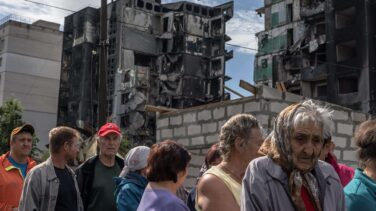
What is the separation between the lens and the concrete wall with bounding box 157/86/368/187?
7.78 m

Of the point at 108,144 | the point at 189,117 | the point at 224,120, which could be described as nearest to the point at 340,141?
the point at 224,120

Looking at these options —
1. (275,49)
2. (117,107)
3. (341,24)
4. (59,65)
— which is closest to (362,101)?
(341,24)

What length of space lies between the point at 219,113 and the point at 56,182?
4298 millimetres

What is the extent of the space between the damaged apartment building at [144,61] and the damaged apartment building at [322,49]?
5429 millimetres

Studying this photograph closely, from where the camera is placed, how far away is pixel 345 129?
8.22 m

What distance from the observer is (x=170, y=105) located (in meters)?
47.9

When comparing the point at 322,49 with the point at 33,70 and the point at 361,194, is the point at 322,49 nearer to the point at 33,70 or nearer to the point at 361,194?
the point at 33,70

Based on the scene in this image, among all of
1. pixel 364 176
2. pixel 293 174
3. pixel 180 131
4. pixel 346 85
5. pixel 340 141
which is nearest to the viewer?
pixel 293 174

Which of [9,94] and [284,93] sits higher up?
[9,94]

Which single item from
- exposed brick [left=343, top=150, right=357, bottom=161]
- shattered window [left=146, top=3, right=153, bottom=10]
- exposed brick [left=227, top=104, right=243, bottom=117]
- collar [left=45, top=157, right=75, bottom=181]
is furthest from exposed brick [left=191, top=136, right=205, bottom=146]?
shattered window [left=146, top=3, right=153, bottom=10]

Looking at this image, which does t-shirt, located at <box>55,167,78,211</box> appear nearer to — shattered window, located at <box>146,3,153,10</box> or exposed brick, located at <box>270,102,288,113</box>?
exposed brick, located at <box>270,102,288,113</box>

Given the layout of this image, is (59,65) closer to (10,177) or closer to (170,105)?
(170,105)

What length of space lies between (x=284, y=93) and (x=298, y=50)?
116 ft

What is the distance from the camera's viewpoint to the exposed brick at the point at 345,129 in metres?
8.16
